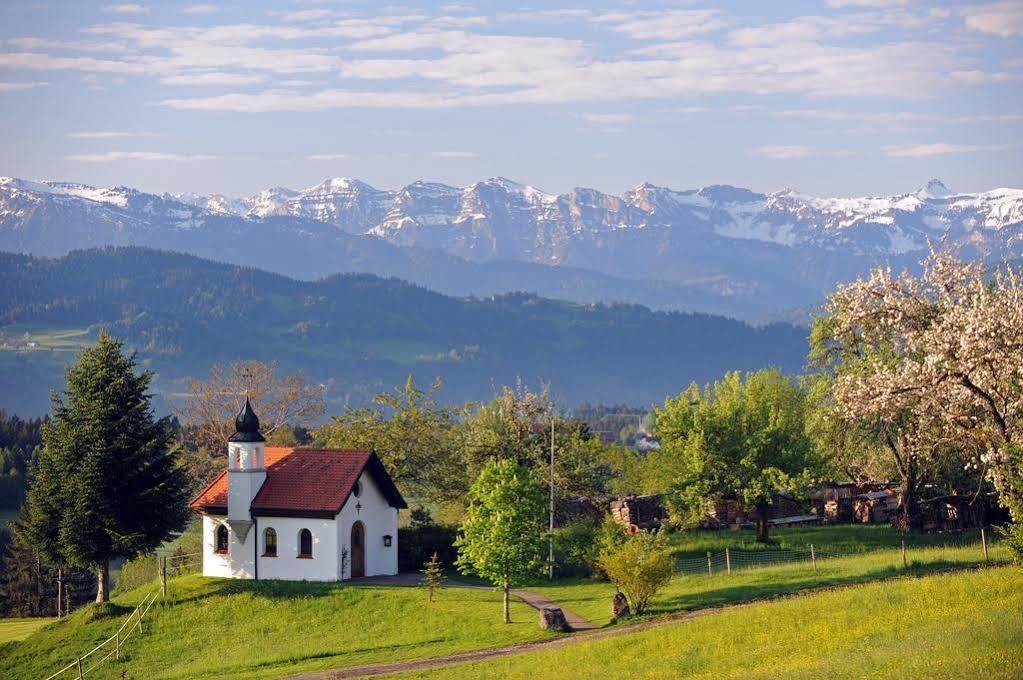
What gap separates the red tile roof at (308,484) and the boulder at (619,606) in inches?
691

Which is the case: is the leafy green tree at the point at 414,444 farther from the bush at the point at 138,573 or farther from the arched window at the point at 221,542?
the arched window at the point at 221,542

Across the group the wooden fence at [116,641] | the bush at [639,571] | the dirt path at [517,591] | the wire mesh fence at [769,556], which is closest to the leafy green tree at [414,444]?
the dirt path at [517,591]

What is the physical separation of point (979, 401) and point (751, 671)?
1587cm

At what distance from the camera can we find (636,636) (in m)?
48.7

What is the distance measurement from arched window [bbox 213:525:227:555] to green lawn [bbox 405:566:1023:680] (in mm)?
24238

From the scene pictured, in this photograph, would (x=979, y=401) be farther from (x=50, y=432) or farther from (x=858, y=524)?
(x=50, y=432)

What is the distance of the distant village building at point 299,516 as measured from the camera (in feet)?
221

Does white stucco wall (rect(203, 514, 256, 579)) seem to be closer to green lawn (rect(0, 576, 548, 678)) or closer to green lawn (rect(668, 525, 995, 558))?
green lawn (rect(0, 576, 548, 678))

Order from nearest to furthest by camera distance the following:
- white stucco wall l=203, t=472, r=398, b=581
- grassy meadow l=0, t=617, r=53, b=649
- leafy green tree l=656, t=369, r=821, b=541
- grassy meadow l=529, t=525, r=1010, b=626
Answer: grassy meadow l=529, t=525, r=1010, b=626 → white stucco wall l=203, t=472, r=398, b=581 → leafy green tree l=656, t=369, r=821, b=541 → grassy meadow l=0, t=617, r=53, b=649

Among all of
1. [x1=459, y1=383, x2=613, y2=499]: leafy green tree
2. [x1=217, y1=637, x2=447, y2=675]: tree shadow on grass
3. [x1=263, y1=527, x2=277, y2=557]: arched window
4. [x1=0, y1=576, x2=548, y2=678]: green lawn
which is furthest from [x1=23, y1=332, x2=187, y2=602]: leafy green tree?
[x1=459, y1=383, x2=613, y2=499]: leafy green tree

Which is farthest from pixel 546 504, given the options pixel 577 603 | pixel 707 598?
pixel 707 598

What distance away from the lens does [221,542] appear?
69750 millimetres

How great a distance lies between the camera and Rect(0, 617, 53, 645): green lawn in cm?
6950

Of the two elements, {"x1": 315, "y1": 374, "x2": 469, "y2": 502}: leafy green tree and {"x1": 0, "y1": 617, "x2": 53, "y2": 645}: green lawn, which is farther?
{"x1": 315, "y1": 374, "x2": 469, "y2": 502}: leafy green tree
